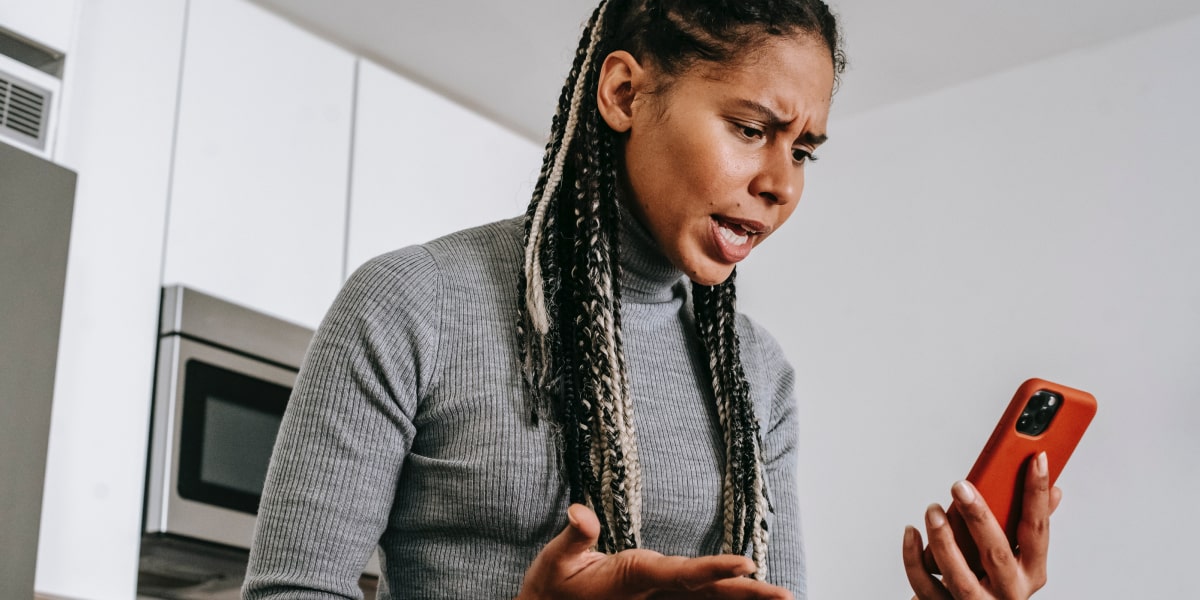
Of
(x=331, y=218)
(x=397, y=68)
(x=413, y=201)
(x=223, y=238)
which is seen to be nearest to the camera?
(x=223, y=238)

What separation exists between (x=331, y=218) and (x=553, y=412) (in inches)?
66.8

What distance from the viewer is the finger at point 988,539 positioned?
0.94m

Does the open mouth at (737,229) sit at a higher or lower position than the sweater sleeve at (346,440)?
higher

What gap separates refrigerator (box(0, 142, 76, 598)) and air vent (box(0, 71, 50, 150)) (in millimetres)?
103

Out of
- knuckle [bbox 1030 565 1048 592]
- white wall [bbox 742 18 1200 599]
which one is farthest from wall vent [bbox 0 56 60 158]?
white wall [bbox 742 18 1200 599]

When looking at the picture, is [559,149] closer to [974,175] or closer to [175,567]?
[175,567]

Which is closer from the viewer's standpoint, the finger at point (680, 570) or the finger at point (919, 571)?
the finger at point (680, 570)

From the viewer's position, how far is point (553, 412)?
3.14ft

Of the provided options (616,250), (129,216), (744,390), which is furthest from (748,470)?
(129,216)

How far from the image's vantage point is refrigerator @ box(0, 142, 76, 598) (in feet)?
5.81

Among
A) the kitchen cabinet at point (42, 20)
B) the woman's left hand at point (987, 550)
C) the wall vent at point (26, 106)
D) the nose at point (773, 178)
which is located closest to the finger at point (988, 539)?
the woman's left hand at point (987, 550)

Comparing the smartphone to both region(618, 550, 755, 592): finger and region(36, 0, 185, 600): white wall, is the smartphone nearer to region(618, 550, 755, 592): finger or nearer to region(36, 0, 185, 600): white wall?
region(618, 550, 755, 592): finger

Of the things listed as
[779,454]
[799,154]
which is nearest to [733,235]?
[799,154]

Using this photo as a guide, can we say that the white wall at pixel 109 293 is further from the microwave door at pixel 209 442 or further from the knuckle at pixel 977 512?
the knuckle at pixel 977 512
